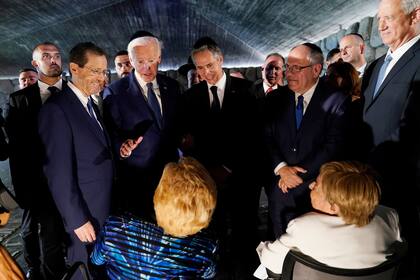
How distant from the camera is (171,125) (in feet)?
8.87

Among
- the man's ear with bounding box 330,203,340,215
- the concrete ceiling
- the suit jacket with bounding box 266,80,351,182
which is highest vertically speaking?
the concrete ceiling

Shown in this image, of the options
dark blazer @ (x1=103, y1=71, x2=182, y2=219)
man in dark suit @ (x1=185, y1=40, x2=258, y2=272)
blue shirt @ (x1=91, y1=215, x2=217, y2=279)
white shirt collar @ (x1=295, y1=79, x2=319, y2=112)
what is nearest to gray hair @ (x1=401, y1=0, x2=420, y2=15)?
white shirt collar @ (x1=295, y1=79, x2=319, y2=112)

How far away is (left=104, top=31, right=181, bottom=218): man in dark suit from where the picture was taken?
2551mm

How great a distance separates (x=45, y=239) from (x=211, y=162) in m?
1.64

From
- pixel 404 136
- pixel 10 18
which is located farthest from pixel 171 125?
pixel 10 18

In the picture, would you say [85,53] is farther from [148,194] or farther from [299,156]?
[299,156]

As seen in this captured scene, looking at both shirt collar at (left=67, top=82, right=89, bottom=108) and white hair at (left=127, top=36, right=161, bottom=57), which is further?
white hair at (left=127, top=36, right=161, bottom=57)

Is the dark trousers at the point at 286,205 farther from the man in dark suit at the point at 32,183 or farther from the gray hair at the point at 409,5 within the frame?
the man in dark suit at the point at 32,183

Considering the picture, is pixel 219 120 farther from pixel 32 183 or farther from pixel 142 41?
pixel 32 183

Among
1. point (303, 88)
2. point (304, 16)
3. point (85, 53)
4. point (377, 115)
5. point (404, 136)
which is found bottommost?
point (404, 136)

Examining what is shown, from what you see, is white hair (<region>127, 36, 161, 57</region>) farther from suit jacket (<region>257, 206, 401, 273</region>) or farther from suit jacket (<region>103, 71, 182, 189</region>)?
suit jacket (<region>257, 206, 401, 273</region>)

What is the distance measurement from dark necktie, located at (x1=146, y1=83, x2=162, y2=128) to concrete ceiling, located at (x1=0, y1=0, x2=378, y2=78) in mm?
4563

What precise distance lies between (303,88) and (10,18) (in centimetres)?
719

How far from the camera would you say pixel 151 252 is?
1.31 metres
